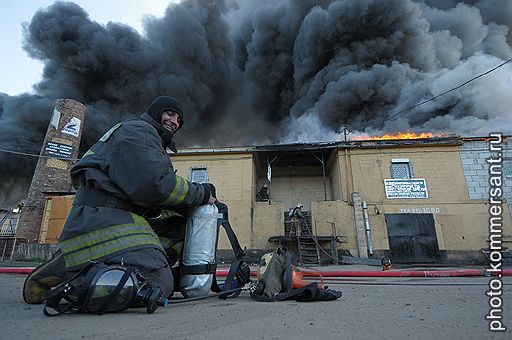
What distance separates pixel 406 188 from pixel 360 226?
232cm

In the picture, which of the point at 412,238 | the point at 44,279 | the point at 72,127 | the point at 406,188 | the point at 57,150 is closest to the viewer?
the point at 44,279

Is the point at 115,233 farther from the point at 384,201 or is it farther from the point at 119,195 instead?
the point at 384,201

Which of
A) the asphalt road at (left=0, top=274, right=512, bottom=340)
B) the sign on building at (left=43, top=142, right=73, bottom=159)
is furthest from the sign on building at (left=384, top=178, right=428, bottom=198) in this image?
the sign on building at (left=43, top=142, right=73, bottom=159)

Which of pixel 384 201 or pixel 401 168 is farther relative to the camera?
pixel 401 168

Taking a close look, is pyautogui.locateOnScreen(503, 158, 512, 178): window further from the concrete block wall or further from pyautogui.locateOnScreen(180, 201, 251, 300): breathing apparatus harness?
pyautogui.locateOnScreen(180, 201, 251, 300): breathing apparatus harness

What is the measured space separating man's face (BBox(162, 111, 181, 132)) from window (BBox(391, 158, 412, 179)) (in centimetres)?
1070

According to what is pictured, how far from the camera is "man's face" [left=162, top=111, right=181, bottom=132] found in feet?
6.45

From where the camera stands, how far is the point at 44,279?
1630 mm

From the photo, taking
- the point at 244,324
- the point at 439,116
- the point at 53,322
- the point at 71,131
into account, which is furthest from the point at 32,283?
the point at 439,116

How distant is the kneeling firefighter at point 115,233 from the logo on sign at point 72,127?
17181 mm

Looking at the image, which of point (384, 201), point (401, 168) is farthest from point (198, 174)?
point (401, 168)

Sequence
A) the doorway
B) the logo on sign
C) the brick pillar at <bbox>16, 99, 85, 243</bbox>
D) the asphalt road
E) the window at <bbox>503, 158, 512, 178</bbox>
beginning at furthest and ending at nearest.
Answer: the logo on sign < the brick pillar at <bbox>16, 99, 85, 243</bbox> < the window at <bbox>503, 158, 512, 178</bbox> < the doorway < the asphalt road

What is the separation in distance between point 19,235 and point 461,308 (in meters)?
17.1

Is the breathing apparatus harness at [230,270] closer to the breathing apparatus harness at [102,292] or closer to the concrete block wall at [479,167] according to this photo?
the breathing apparatus harness at [102,292]
